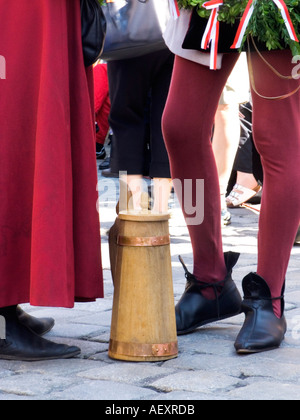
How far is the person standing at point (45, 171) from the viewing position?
251 cm

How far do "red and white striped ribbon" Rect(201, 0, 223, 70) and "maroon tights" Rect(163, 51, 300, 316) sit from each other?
144 mm

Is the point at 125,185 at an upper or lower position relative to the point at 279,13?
lower

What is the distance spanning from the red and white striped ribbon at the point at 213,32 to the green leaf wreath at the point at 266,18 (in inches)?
1.3

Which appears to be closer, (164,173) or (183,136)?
(183,136)

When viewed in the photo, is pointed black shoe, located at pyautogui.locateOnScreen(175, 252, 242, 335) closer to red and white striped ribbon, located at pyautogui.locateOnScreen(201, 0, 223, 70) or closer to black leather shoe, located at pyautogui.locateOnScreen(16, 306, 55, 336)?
black leather shoe, located at pyautogui.locateOnScreen(16, 306, 55, 336)

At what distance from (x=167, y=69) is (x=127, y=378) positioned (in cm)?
268

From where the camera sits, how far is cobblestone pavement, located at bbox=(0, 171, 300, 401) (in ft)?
7.34

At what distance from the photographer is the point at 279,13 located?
257 cm

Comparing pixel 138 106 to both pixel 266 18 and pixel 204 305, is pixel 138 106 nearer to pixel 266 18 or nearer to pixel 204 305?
Result: pixel 204 305

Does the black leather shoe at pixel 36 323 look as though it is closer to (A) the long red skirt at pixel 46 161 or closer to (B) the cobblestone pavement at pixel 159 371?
(B) the cobblestone pavement at pixel 159 371

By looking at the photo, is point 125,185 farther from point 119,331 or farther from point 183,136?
point 119,331

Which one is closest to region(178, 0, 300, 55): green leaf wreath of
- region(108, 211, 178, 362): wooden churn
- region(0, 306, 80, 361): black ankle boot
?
region(108, 211, 178, 362): wooden churn

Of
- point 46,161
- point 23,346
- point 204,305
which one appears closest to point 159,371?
point 23,346

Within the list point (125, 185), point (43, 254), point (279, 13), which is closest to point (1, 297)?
point (43, 254)
